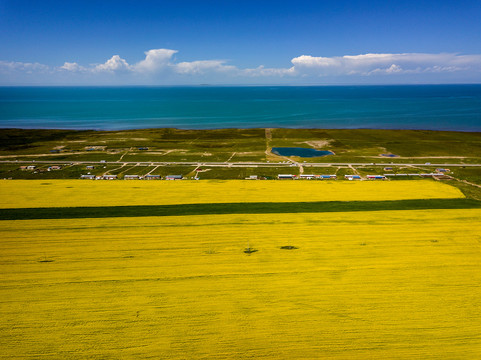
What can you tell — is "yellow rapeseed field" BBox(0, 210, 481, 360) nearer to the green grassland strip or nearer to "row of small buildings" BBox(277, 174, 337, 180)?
the green grassland strip

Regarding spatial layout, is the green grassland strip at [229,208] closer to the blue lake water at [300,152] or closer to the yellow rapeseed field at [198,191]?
the yellow rapeseed field at [198,191]

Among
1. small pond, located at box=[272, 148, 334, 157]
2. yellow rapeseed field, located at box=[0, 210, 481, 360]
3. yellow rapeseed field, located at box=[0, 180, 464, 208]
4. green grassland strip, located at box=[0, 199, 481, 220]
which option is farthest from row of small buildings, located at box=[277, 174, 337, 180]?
yellow rapeseed field, located at box=[0, 210, 481, 360]

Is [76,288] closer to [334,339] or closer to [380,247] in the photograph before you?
[334,339]

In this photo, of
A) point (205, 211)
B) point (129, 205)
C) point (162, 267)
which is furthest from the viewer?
point (129, 205)

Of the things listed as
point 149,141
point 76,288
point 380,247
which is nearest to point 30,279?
point 76,288

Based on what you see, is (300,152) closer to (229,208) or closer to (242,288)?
(229,208)

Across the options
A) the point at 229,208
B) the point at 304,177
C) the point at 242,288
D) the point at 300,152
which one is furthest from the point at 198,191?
the point at 300,152
